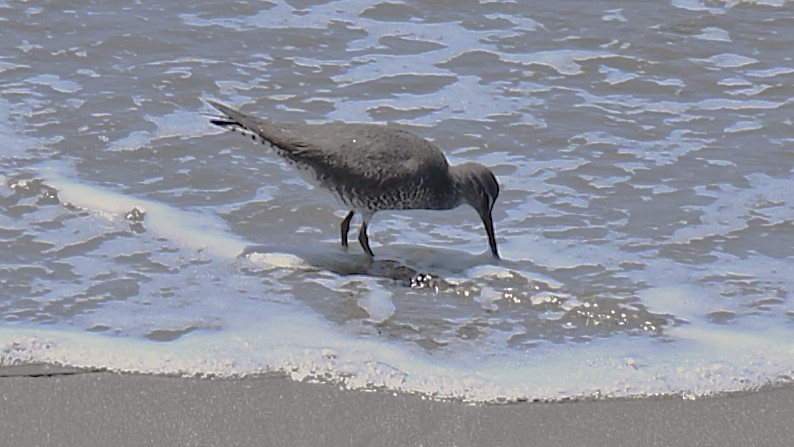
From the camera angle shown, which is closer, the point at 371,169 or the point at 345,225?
Answer: the point at 371,169

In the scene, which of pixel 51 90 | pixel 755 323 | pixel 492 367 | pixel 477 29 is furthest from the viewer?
pixel 477 29

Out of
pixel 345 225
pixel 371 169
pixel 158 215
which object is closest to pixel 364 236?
pixel 345 225

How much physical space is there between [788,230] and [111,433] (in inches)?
121

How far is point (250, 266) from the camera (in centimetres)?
564

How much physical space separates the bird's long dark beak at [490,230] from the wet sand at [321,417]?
1.38m

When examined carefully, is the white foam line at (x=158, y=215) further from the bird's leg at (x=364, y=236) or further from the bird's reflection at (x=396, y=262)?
the bird's leg at (x=364, y=236)

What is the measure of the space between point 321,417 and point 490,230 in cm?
177

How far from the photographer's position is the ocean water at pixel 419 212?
192 inches

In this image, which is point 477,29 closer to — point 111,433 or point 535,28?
point 535,28

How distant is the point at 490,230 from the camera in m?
5.93

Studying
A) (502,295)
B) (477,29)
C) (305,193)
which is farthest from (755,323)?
(477,29)

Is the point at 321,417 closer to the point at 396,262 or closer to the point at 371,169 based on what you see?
the point at 396,262

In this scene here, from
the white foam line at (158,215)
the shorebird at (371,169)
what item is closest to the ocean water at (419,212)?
the white foam line at (158,215)

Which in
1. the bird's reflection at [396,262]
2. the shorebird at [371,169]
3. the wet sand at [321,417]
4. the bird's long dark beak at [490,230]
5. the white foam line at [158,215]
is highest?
the shorebird at [371,169]
